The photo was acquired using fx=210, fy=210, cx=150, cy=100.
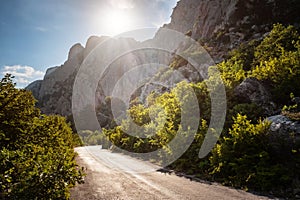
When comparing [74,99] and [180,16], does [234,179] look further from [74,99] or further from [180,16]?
[74,99]

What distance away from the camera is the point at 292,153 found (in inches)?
353

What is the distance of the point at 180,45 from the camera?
57688mm

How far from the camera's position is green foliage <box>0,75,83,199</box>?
4.82 metres

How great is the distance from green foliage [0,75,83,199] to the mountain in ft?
100

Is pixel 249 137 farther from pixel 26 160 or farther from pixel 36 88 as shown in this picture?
pixel 36 88

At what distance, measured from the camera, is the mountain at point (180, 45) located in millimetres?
36000

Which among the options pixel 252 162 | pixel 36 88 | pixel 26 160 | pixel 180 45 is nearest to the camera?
pixel 26 160

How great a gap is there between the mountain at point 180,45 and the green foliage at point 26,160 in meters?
30.5

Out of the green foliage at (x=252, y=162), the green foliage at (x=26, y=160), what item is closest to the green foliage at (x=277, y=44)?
the green foliage at (x=252, y=162)

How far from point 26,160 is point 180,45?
5601 cm

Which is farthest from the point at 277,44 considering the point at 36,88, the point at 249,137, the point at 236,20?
the point at 36,88

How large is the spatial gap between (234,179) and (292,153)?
8.78ft

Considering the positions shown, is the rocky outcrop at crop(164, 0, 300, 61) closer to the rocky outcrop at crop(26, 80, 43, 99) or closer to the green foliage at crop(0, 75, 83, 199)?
the green foliage at crop(0, 75, 83, 199)

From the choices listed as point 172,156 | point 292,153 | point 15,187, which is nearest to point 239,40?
point 172,156
